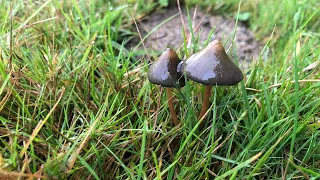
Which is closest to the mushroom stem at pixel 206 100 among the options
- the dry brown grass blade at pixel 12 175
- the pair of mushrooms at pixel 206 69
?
the pair of mushrooms at pixel 206 69

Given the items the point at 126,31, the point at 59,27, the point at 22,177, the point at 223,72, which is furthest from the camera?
the point at 126,31

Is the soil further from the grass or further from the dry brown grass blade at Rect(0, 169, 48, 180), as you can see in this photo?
the dry brown grass blade at Rect(0, 169, 48, 180)

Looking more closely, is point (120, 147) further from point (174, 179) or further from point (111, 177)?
point (174, 179)

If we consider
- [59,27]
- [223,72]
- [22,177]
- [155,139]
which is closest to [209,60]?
[223,72]

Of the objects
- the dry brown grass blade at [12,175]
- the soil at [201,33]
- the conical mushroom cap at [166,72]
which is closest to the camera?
the dry brown grass blade at [12,175]

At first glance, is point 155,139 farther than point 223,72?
Yes

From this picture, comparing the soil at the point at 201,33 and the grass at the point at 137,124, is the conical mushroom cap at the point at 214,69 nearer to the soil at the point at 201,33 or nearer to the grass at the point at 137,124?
the grass at the point at 137,124

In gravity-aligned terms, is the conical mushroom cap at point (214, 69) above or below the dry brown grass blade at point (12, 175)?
above
